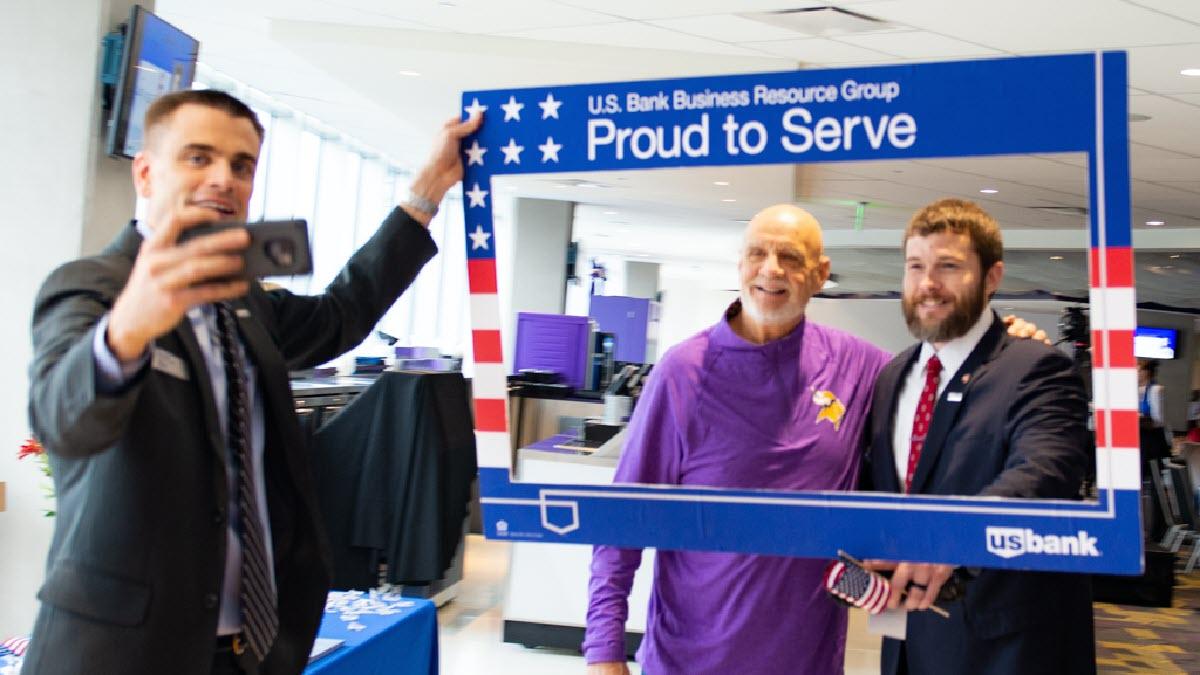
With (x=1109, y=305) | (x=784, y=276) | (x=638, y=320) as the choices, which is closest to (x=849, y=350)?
(x=784, y=276)

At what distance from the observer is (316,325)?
5.79 feet

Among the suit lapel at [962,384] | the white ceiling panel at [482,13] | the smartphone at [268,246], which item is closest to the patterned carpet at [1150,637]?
the white ceiling panel at [482,13]

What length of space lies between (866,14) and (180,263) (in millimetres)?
4648

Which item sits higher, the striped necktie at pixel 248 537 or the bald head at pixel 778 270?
the bald head at pixel 778 270

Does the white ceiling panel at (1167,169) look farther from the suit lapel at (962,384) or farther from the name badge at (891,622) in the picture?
the name badge at (891,622)

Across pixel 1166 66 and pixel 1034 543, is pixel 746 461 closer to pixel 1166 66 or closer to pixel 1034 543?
pixel 1034 543

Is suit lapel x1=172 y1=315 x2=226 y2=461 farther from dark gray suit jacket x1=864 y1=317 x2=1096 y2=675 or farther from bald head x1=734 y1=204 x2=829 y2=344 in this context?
dark gray suit jacket x1=864 y1=317 x2=1096 y2=675

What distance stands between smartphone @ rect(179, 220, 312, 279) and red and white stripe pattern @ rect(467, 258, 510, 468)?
1.65 ft

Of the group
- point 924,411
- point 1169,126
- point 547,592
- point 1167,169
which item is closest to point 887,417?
point 924,411

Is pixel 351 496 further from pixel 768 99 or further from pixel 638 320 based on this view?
pixel 638 320

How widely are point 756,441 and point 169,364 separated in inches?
32.4

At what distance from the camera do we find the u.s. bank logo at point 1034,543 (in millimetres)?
1348

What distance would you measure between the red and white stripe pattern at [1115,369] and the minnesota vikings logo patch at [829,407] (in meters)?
0.37

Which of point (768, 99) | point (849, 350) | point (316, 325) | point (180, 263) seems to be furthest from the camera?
point (316, 325)
